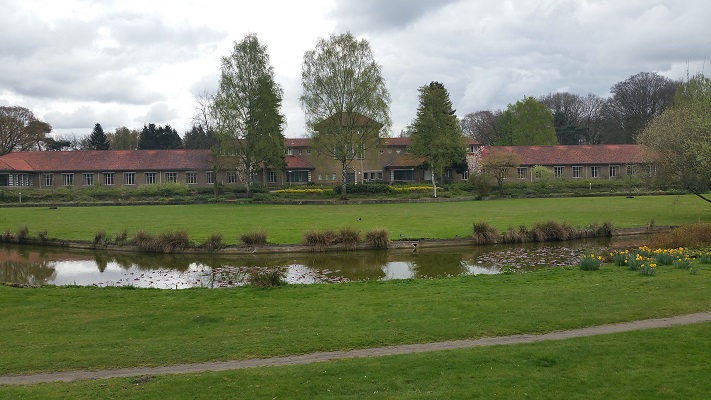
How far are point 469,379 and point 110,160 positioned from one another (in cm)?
7986

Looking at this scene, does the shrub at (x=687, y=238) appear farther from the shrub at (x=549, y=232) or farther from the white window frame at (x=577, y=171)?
the white window frame at (x=577, y=171)

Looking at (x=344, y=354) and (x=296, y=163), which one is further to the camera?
(x=296, y=163)

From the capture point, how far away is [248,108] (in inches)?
2382

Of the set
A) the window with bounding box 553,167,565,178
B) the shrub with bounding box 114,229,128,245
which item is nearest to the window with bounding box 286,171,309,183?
the window with bounding box 553,167,565,178

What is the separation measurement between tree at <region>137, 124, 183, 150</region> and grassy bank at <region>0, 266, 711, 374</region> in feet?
285

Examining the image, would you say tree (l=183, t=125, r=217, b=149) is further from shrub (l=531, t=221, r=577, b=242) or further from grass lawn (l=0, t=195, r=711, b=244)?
shrub (l=531, t=221, r=577, b=242)

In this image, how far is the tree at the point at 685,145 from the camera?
28.8m

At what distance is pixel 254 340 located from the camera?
31.1 ft

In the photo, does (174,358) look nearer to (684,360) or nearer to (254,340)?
(254,340)

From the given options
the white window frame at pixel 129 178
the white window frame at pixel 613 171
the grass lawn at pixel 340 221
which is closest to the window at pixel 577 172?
the white window frame at pixel 613 171

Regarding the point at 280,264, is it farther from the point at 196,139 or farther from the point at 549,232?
the point at 196,139

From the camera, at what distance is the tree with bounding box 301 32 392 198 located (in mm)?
56844

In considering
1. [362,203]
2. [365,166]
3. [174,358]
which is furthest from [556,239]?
[365,166]

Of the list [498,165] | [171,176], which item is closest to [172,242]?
[498,165]
